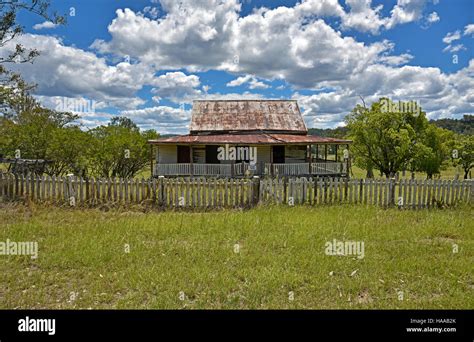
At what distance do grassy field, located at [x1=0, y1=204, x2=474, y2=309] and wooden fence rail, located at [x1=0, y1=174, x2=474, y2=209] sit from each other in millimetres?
1318

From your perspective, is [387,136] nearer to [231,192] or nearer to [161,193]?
[231,192]

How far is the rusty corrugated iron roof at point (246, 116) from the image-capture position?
82.1 feet

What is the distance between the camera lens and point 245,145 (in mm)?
20609

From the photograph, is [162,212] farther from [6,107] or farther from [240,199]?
[6,107]

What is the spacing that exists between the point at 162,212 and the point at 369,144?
1829 cm

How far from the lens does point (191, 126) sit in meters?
25.0

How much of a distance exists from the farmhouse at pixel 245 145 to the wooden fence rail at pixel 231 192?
9.34 meters

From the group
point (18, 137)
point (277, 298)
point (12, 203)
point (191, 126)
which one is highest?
point (191, 126)

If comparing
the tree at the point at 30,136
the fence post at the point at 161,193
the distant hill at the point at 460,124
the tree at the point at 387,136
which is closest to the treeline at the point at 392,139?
the tree at the point at 387,136

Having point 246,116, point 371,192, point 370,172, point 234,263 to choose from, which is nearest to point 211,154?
point 246,116

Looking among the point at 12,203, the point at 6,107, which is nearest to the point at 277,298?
the point at 12,203

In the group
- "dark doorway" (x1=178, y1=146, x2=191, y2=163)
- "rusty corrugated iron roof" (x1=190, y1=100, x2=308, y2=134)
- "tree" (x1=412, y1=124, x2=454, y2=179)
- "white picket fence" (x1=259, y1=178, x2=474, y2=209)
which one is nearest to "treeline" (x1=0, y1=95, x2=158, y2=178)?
"dark doorway" (x1=178, y1=146, x2=191, y2=163)

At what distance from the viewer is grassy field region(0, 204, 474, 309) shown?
392 cm

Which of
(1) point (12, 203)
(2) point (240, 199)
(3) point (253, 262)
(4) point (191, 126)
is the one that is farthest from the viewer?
(4) point (191, 126)
